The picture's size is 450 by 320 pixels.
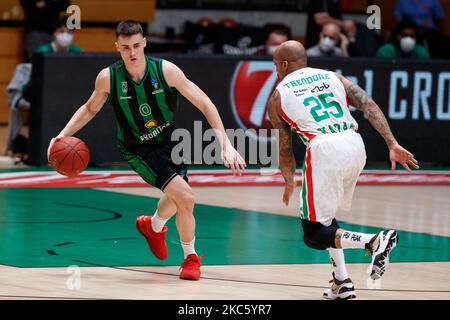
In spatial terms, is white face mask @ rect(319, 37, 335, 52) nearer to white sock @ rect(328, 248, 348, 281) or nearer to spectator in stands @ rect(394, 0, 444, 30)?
spectator in stands @ rect(394, 0, 444, 30)

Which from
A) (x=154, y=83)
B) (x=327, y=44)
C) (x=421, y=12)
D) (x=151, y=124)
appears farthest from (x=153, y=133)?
(x=421, y=12)

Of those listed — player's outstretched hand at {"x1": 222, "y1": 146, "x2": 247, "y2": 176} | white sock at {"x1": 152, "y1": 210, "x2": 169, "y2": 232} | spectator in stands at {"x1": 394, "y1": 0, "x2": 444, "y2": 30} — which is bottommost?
white sock at {"x1": 152, "y1": 210, "x2": 169, "y2": 232}

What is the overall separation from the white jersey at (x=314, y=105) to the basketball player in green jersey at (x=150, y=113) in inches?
32.7

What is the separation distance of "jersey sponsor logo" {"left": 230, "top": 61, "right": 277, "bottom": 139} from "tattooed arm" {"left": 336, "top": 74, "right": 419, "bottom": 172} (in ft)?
26.4

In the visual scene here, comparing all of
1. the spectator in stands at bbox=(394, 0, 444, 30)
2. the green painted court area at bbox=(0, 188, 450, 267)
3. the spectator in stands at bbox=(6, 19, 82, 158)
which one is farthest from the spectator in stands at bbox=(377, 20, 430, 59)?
the green painted court area at bbox=(0, 188, 450, 267)

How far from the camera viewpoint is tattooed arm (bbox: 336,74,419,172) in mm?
8711

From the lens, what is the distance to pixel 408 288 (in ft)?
30.5

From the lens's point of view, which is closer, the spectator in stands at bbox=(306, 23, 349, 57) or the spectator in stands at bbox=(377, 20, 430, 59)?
the spectator in stands at bbox=(306, 23, 349, 57)

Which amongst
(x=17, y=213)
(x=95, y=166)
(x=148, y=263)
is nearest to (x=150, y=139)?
(x=148, y=263)

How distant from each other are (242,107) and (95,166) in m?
2.13

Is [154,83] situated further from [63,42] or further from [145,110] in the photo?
[63,42]

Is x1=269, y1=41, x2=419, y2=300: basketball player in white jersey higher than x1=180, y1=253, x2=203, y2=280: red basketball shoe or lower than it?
higher

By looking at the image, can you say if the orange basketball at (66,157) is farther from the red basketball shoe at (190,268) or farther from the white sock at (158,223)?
the red basketball shoe at (190,268)
